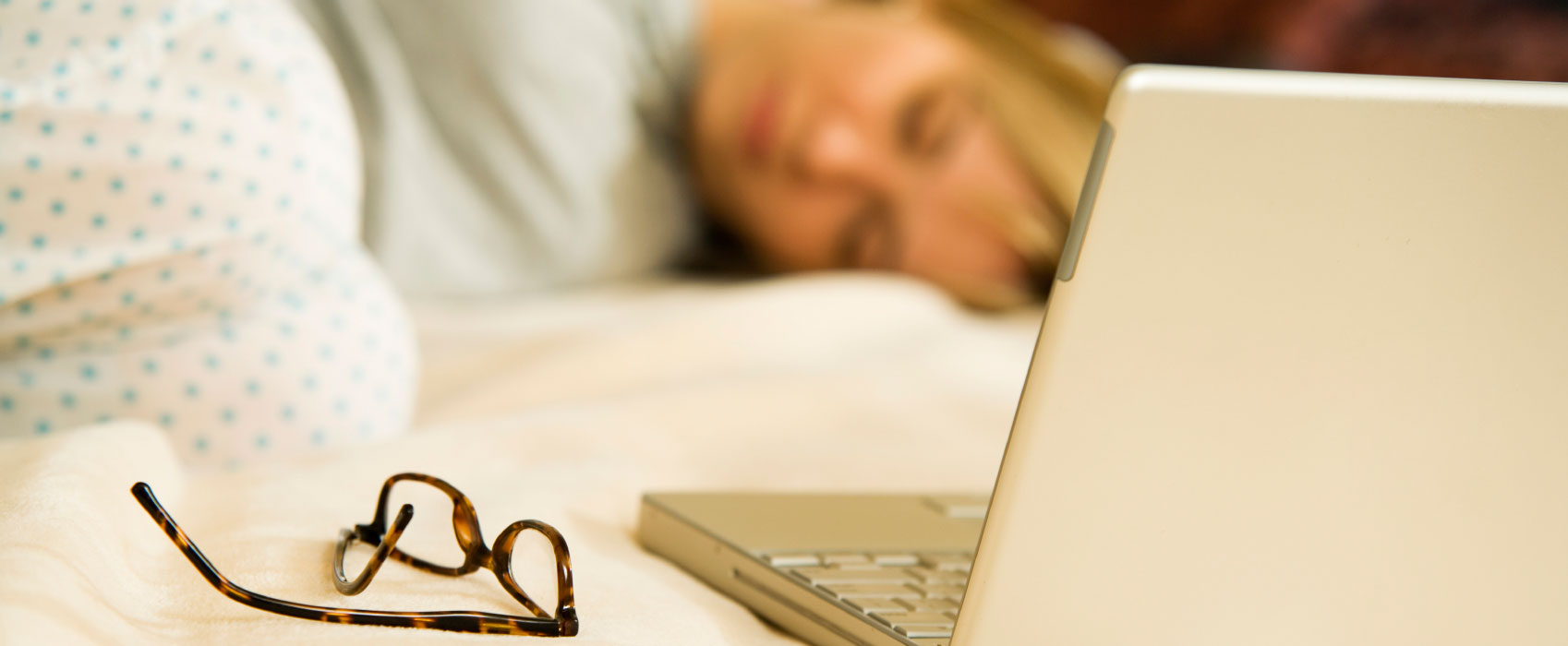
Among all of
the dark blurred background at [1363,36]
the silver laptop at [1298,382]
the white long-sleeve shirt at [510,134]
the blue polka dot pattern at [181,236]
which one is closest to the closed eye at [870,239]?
the white long-sleeve shirt at [510,134]

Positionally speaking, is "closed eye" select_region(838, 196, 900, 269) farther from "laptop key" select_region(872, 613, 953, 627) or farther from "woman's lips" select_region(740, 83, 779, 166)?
"laptop key" select_region(872, 613, 953, 627)

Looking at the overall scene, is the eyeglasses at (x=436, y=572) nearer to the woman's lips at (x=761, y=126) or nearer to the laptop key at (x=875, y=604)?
the laptop key at (x=875, y=604)

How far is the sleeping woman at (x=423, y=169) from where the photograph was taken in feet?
1.59

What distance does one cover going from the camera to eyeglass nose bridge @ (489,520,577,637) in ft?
1.12

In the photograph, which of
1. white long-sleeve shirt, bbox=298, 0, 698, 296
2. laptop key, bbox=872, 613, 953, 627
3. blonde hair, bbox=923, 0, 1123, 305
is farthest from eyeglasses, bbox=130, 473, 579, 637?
blonde hair, bbox=923, 0, 1123, 305

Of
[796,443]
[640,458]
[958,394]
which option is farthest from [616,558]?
[958,394]

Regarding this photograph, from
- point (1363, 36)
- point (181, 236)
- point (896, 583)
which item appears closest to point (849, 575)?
point (896, 583)

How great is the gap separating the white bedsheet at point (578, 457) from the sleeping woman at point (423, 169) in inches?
2.3

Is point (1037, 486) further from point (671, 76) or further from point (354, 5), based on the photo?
point (671, 76)

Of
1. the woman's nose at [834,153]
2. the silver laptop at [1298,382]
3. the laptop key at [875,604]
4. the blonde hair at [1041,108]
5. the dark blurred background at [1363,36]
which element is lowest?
the laptop key at [875,604]

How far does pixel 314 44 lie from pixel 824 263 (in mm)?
826

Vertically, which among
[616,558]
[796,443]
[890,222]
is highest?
[890,222]

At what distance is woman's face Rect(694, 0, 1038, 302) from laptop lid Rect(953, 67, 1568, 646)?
3.14ft

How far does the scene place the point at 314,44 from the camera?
0.59 m
